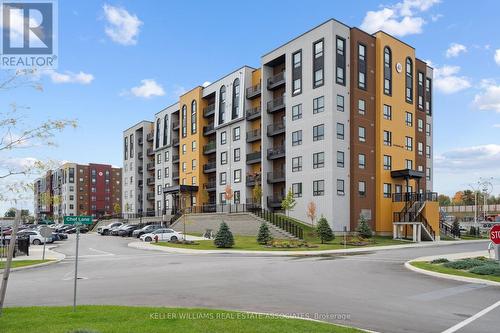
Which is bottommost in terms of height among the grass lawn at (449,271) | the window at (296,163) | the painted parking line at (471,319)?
the grass lawn at (449,271)

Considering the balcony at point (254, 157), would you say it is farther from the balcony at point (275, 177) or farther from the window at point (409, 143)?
the window at point (409, 143)

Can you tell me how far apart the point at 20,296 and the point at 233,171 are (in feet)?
153

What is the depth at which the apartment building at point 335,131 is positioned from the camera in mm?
45062

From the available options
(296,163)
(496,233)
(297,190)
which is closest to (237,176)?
(296,163)

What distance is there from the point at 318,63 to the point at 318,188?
13.1 metres

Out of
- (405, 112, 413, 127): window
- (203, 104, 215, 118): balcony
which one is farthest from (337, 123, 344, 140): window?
(203, 104, 215, 118): balcony

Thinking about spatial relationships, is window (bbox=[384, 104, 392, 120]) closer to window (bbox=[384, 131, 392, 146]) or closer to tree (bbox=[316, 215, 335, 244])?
window (bbox=[384, 131, 392, 146])

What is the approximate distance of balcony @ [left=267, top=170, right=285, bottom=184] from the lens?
51531 millimetres

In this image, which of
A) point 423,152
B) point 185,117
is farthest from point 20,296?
point 185,117

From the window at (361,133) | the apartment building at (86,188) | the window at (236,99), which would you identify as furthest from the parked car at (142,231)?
the apartment building at (86,188)

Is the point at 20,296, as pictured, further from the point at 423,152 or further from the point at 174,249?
the point at 423,152

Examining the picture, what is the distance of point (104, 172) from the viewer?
150250 millimetres

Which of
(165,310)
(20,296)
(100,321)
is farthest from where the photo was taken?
(20,296)

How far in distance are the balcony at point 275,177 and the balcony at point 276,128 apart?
4682 millimetres
